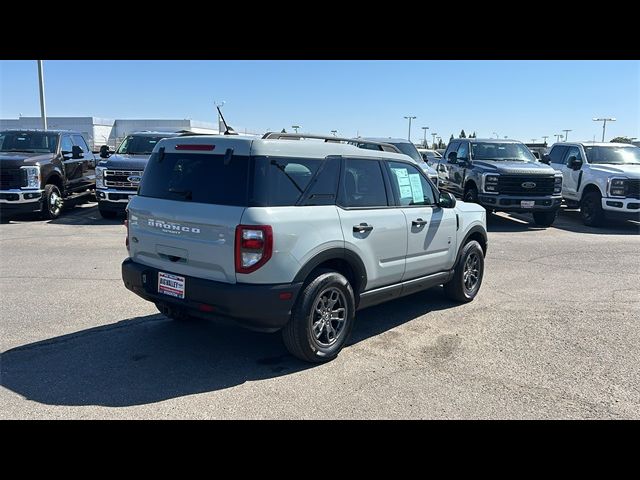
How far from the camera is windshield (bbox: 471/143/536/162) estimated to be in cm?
1405

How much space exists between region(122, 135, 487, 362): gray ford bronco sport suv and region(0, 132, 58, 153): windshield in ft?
33.1

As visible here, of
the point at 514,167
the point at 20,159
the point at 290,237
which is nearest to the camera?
the point at 290,237

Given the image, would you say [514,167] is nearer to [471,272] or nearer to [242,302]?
[471,272]

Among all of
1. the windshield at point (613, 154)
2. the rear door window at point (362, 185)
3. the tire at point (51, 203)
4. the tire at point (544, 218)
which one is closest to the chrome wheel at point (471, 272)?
the rear door window at point (362, 185)

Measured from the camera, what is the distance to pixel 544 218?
13781 millimetres

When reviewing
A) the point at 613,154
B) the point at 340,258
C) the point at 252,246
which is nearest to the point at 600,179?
the point at 613,154

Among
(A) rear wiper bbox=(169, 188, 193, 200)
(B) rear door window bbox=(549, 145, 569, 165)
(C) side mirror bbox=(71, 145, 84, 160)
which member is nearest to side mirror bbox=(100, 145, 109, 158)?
(C) side mirror bbox=(71, 145, 84, 160)

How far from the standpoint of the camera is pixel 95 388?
3908 millimetres

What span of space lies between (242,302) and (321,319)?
0.84m

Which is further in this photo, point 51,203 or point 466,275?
point 51,203

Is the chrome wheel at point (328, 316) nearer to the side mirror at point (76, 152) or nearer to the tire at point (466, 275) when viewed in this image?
the tire at point (466, 275)

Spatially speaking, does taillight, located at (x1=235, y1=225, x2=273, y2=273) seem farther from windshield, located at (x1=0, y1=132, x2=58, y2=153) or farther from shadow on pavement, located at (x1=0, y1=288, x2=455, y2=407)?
windshield, located at (x1=0, y1=132, x2=58, y2=153)
